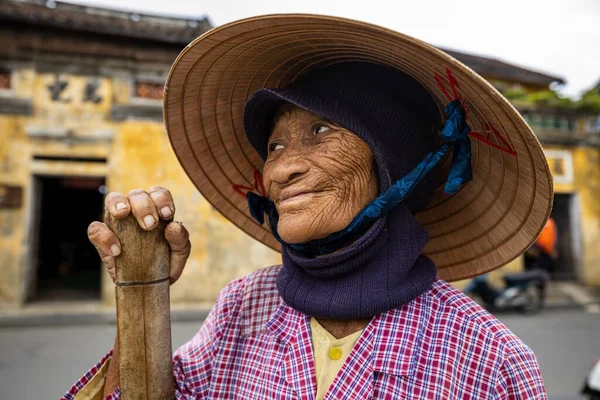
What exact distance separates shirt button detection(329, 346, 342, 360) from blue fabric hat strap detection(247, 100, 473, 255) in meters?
0.24

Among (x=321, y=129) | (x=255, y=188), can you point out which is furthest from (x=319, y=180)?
(x=255, y=188)

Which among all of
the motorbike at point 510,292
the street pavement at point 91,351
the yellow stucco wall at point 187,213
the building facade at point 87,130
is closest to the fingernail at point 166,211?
the street pavement at point 91,351

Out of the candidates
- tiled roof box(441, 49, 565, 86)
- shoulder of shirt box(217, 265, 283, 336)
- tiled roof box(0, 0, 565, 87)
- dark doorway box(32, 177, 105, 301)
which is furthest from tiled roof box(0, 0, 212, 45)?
tiled roof box(441, 49, 565, 86)

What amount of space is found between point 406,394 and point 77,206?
14.5 metres

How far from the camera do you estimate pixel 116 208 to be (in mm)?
961

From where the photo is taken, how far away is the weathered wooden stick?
100 cm

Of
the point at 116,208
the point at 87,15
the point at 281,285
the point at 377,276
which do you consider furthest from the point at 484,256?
the point at 87,15

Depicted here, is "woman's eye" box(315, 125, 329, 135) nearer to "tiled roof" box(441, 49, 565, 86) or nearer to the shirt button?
the shirt button

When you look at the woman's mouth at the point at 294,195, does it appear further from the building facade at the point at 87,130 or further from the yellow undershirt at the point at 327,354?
the building facade at the point at 87,130

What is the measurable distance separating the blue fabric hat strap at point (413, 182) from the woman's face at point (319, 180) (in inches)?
1.2

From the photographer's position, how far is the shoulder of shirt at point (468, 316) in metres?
0.98

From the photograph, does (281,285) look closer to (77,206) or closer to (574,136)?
(574,136)

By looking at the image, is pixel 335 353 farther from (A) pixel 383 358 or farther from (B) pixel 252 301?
(B) pixel 252 301

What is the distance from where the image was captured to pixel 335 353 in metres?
1.06
